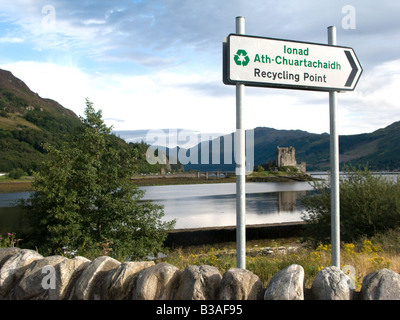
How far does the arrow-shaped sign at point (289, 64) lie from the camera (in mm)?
4074

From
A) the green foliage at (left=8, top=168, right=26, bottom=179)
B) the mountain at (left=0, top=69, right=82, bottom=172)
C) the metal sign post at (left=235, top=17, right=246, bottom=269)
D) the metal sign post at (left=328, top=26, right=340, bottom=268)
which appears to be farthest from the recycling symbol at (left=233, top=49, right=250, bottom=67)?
the green foliage at (left=8, top=168, right=26, bottom=179)

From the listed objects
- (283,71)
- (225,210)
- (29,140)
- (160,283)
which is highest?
(29,140)

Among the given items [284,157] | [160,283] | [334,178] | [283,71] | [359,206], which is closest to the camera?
[160,283]

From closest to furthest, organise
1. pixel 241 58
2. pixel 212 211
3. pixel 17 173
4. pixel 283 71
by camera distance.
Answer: pixel 241 58, pixel 283 71, pixel 212 211, pixel 17 173

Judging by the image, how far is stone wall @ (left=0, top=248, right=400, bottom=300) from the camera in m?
3.01

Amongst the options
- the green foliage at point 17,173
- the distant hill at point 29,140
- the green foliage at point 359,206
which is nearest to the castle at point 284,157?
the distant hill at point 29,140

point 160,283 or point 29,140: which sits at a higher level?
point 29,140

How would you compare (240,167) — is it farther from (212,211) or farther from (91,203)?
(212,211)

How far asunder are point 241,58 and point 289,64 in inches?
25.8

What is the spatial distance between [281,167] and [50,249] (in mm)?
93751

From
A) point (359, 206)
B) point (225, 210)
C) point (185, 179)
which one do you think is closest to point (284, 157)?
point (185, 179)

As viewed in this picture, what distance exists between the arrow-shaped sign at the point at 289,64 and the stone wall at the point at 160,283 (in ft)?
7.03

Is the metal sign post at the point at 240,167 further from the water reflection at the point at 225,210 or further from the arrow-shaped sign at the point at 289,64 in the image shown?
the water reflection at the point at 225,210

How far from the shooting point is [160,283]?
3.39 meters
